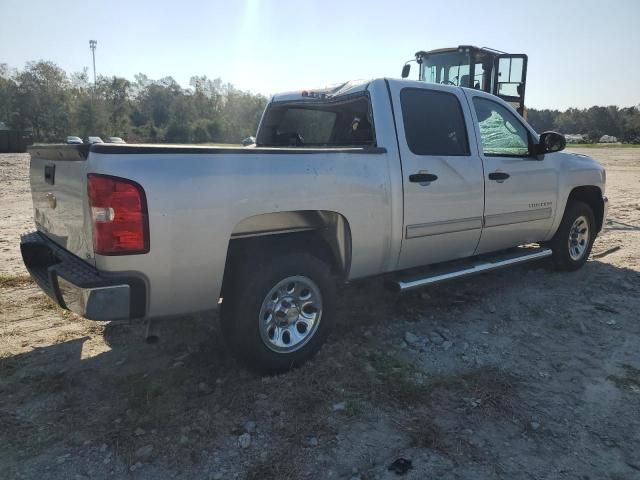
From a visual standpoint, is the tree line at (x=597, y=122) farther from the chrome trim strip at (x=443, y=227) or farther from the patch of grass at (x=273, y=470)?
the patch of grass at (x=273, y=470)

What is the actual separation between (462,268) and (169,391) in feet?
8.88

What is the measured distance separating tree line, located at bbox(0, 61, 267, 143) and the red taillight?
43281mm

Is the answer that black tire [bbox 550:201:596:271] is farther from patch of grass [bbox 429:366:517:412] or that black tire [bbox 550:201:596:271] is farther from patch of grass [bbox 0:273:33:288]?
patch of grass [bbox 0:273:33:288]

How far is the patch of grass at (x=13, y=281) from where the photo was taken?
16.8 ft

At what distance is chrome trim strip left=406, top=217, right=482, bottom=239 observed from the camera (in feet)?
13.0

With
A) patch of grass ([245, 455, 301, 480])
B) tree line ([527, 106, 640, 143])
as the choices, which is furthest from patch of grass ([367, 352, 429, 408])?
tree line ([527, 106, 640, 143])

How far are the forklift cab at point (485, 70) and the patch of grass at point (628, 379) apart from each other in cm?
946

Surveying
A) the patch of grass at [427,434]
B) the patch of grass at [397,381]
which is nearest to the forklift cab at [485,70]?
the patch of grass at [397,381]

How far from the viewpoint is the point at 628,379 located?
340 centimetres

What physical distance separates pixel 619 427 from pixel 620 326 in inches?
66.8

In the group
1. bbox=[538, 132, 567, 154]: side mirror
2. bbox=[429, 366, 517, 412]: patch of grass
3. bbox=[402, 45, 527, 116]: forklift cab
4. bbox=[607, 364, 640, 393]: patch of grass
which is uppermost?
bbox=[402, 45, 527, 116]: forklift cab

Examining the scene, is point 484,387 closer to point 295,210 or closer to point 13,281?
point 295,210

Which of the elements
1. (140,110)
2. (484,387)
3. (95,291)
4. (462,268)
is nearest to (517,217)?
(462,268)

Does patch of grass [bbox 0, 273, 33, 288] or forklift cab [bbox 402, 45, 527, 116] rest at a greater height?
forklift cab [bbox 402, 45, 527, 116]
